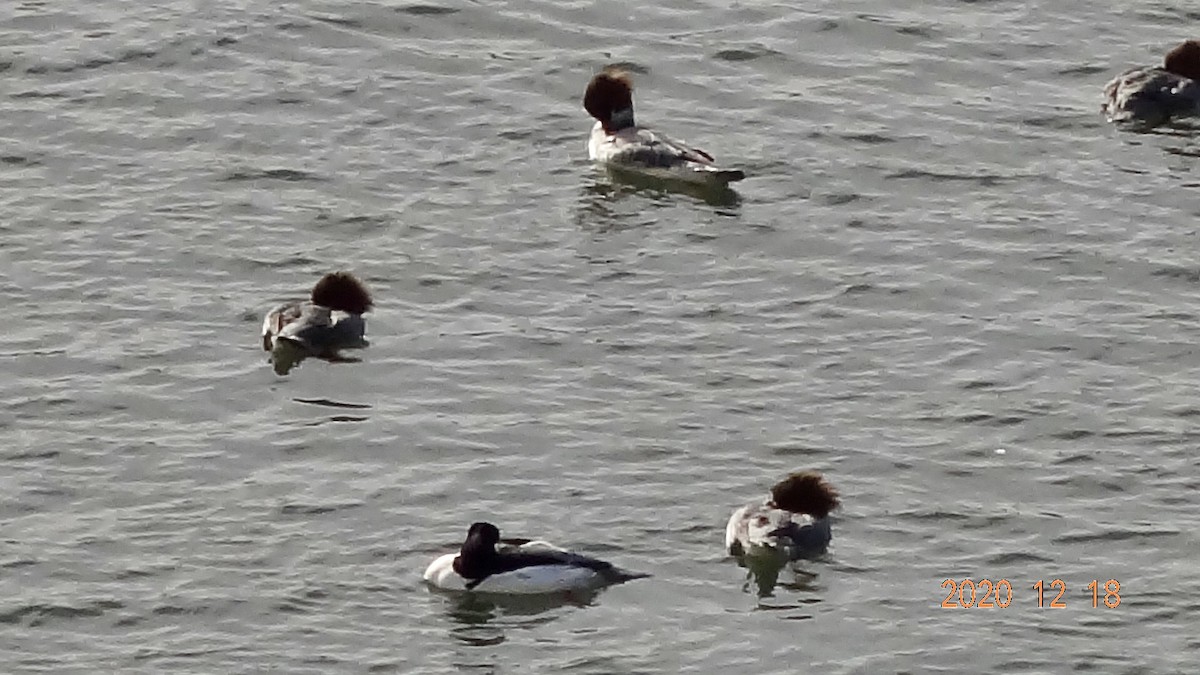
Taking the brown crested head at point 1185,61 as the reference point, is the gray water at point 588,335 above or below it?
below

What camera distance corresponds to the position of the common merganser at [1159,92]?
26031 millimetres

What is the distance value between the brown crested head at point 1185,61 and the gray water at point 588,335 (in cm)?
68

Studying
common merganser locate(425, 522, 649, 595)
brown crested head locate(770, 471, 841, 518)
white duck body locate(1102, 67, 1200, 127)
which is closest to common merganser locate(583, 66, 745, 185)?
white duck body locate(1102, 67, 1200, 127)

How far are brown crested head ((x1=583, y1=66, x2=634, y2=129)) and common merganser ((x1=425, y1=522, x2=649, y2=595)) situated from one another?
8.12 m

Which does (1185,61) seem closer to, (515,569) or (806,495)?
(806,495)

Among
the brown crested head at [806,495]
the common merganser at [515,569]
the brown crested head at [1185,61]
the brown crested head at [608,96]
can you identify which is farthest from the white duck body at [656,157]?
the common merganser at [515,569]

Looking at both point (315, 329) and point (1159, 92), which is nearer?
point (315, 329)

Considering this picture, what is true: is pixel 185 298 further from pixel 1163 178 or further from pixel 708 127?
pixel 1163 178

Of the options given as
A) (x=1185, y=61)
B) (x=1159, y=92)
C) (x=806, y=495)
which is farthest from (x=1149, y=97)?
(x=806, y=495)

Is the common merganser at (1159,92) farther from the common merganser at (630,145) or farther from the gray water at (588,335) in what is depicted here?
the common merganser at (630,145)

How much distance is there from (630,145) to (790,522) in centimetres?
730

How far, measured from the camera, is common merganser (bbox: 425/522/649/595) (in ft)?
58.8

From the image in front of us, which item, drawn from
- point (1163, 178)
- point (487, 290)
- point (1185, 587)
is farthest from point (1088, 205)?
point (1185, 587)

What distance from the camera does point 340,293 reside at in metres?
21.9
